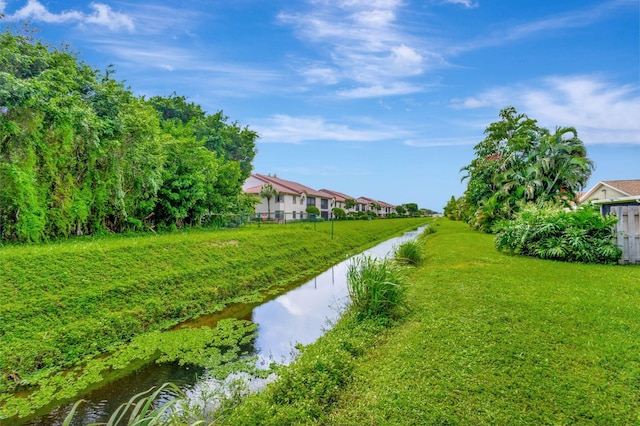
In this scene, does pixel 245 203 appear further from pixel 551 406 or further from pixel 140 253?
pixel 551 406

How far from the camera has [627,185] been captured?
32969mm

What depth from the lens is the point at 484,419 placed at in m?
3.02

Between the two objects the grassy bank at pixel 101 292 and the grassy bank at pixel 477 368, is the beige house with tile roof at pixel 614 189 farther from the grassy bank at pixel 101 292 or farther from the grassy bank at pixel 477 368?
the grassy bank at pixel 101 292

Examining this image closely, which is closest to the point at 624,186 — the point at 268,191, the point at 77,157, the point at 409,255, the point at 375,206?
the point at 409,255

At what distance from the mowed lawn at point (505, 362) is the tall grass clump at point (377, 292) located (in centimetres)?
38

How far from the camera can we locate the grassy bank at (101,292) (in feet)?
17.2

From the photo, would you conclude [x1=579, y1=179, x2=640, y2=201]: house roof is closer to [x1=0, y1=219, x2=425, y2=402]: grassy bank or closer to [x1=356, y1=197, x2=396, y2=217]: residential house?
[x1=0, y1=219, x2=425, y2=402]: grassy bank

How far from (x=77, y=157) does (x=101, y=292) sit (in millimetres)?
7114

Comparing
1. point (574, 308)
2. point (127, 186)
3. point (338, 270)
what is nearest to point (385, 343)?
point (574, 308)

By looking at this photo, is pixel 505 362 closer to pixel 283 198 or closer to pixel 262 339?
pixel 262 339

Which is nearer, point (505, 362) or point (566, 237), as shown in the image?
point (505, 362)

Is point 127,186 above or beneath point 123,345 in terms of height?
above

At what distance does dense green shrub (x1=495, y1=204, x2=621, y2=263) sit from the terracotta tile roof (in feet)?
88.3

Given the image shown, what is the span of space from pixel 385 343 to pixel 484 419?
6.48 ft
